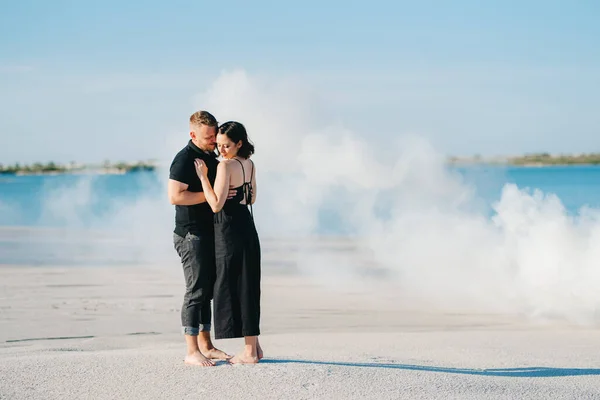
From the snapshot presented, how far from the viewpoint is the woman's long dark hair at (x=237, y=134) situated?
257 inches

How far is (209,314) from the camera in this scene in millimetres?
6832

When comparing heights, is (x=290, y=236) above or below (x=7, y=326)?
above

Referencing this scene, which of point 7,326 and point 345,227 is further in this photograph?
point 345,227

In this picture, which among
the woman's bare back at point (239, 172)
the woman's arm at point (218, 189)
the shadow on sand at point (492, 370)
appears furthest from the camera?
the shadow on sand at point (492, 370)

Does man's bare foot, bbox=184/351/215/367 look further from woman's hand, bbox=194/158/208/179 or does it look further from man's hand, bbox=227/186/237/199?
woman's hand, bbox=194/158/208/179

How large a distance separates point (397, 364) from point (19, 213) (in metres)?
40.3

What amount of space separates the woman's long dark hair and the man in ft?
0.44

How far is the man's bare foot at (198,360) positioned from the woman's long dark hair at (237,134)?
1658 millimetres

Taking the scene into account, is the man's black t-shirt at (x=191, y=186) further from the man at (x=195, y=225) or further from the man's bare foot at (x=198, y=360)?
the man's bare foot at (x=198, y=360)

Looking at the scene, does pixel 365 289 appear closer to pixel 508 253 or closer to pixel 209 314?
pixel 508 253

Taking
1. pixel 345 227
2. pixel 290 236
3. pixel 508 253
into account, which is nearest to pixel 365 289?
pixel 508 253

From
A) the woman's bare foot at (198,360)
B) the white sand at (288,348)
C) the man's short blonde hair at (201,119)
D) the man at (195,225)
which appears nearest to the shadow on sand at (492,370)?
the white sand at (288,348)

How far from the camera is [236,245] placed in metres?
6.55

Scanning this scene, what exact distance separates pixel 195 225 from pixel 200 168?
0.46 meters
